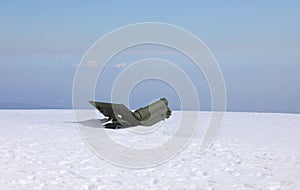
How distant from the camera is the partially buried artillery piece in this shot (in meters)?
12.2

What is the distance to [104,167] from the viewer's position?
748cm

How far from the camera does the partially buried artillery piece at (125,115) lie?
12.2m

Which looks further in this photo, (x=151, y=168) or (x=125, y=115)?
(x=125, y=115)

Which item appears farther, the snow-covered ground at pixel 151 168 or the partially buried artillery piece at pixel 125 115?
the partially buried artillery piece at pixel 125 115

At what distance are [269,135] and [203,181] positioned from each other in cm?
650

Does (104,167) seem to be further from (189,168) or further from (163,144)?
(163,144)

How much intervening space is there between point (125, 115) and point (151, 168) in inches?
198

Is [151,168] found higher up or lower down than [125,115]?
higher up

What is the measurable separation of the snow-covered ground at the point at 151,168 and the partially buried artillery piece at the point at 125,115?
93cm

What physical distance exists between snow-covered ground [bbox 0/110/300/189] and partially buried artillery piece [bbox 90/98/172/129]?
926 millimetres

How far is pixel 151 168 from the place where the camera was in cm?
754

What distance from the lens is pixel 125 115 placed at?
40.7 feet

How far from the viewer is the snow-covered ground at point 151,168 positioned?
6410 millimetres

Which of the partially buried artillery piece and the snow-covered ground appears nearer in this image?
the snow-covered ground
